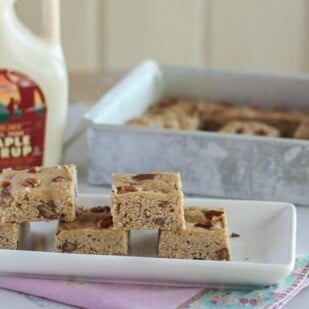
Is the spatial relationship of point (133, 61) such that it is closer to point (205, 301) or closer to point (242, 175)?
point (242, 175)

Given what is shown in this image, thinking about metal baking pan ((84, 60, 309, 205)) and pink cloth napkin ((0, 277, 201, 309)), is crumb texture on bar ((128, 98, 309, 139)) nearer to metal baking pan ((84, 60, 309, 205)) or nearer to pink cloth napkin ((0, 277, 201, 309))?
metal baking pan ((84, 60, 309, 205))

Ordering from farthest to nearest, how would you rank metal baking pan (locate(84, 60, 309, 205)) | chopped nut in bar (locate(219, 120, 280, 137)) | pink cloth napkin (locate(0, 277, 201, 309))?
chopped nut in bar (locate(219, 120, 280, 137)), metal baking pan (locate(84, 60, 309, 205)), pink cloth napkin (locate(0, 277, 201, 309))

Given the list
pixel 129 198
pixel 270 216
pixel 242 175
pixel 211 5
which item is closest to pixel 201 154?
pixel 242 175

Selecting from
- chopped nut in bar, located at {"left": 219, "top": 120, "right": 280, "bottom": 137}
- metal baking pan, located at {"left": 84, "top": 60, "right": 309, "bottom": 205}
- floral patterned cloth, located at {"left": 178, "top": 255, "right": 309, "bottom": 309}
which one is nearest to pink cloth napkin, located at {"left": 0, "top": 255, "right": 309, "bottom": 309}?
floral patterned cloth, located at {"left": 178, "top": 255, "right": 309, "bottom": 309}

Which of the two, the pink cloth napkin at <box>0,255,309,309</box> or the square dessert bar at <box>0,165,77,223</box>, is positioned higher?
the square dessert bar at <box>0,165,77,223</box>

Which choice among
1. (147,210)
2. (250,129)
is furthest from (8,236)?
(250,129)

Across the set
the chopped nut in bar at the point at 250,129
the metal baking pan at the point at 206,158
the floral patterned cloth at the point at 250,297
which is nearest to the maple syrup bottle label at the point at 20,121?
the metal baking pan at the point at 206,158

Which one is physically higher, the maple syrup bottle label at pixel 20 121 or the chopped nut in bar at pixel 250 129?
the maple syrup bottle label at pixel 20 121

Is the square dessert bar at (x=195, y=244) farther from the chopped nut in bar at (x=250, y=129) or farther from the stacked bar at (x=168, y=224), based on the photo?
the chopped nut in bar at (x=250, y=129)
